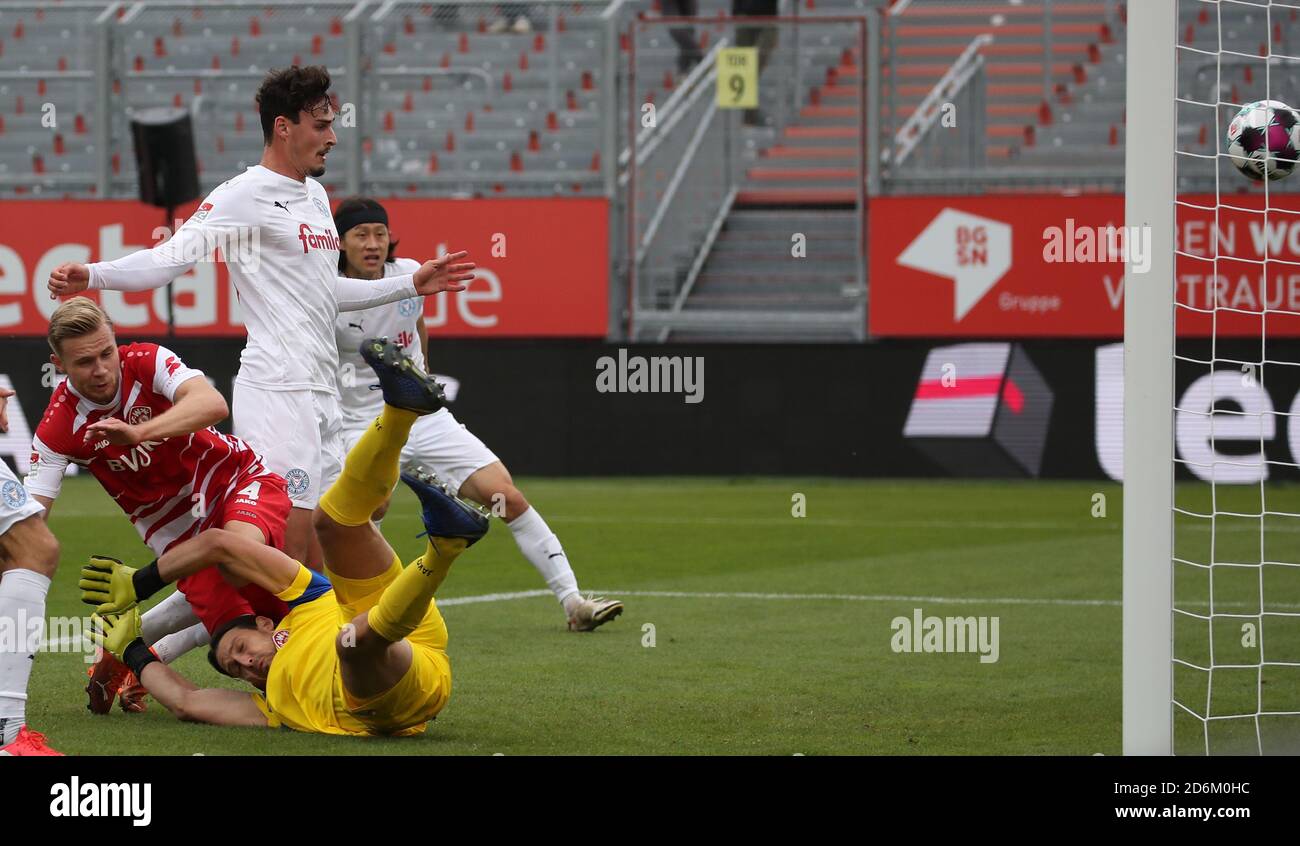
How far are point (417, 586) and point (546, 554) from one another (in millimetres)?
3507

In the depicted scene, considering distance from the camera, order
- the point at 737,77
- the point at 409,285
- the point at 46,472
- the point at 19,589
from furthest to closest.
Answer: the point at 737,77 < the point at 409,285 < the point at 46,472 < the point at 19,589

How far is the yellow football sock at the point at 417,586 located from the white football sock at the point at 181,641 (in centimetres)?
151

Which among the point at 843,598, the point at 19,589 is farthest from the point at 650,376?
the point at 19,589

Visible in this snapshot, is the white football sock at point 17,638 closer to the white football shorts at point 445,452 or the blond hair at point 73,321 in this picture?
the blond hair at point 73,321

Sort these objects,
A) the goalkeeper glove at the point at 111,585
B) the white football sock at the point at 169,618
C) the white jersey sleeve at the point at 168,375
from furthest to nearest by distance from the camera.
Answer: the white football sock at the point at 169,618, the white jersey sleeve at the point at 168,375, the goalkeeper glove at the point at 111,585

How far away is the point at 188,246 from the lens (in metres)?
6.15

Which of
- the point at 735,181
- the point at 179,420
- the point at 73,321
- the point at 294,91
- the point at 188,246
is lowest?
the point at 179,420

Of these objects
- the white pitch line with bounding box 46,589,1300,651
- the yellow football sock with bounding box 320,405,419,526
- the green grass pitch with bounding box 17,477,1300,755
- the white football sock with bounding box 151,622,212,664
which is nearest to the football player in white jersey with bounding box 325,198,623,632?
the green grass pitch with bounding box 17,477,1300,755

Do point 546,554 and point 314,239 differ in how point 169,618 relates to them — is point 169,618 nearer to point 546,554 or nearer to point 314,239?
point 314,239

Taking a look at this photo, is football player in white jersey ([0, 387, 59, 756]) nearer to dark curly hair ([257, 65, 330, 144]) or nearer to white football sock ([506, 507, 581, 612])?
dark curly hair ([257, 65, 330, 144])

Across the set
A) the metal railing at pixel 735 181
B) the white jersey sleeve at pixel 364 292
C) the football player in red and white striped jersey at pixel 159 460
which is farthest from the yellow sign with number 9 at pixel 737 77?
the football player in red and white striped jersey at pixel 159 460

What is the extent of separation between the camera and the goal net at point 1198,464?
4375 millimetres

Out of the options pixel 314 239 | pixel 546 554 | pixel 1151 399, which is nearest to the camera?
pixel 1151 399
